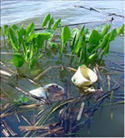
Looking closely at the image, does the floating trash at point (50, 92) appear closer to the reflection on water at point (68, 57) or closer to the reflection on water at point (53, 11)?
the reflection on water at point (68, 57)

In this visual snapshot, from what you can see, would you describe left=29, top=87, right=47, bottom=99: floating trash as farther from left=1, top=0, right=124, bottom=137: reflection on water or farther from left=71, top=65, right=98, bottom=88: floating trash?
left=71, top=65, right=98, bottom=88: floating trash

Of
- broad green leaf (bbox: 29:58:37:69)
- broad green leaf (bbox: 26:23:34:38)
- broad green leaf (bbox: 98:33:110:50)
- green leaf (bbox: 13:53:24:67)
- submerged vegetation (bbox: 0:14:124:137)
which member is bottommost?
submerged vegetation (bbox: 0:14:124:137)

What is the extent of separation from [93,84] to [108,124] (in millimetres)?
457

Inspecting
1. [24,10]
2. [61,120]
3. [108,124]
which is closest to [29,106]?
[61,120]

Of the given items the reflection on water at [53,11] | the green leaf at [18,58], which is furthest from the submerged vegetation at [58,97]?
the reflection on water at [53,11]

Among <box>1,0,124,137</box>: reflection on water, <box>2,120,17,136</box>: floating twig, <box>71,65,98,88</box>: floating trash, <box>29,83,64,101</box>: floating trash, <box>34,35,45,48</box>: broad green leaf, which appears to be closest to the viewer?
<box>2,120,17,136</box>: floating twig

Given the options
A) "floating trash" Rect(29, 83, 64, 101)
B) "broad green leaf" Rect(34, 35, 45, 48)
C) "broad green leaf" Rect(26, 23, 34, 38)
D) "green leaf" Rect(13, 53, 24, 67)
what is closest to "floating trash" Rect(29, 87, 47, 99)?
"floating trash" Rect(29, 83, 64, 101)

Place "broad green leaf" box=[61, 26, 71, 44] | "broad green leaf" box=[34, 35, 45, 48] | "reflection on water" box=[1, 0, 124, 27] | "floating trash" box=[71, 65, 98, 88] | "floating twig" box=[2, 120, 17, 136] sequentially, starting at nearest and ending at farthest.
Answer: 1. "floating twig" box=[2, 120, 17, 136]
2. "floating trash" box=[71, 65, 98, 88]
3. "broad green leaf" box=[34, 35, 45, 48]
4. "broad green leaf" box=[61, 26, 71, 44]
5. "reflection on water" box=[1, 0, 124, 27]

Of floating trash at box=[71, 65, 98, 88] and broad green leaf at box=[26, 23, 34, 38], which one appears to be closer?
floating trash at box=[71, 65, 98, 88]

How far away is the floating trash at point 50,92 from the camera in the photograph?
152 cm

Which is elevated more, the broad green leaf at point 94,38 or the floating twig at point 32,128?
the broad green leaf at point 94,38

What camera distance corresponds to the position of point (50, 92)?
1580 millimetres

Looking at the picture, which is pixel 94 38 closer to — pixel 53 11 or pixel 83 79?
pixel 83 79

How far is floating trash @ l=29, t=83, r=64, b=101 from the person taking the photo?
152 cm
